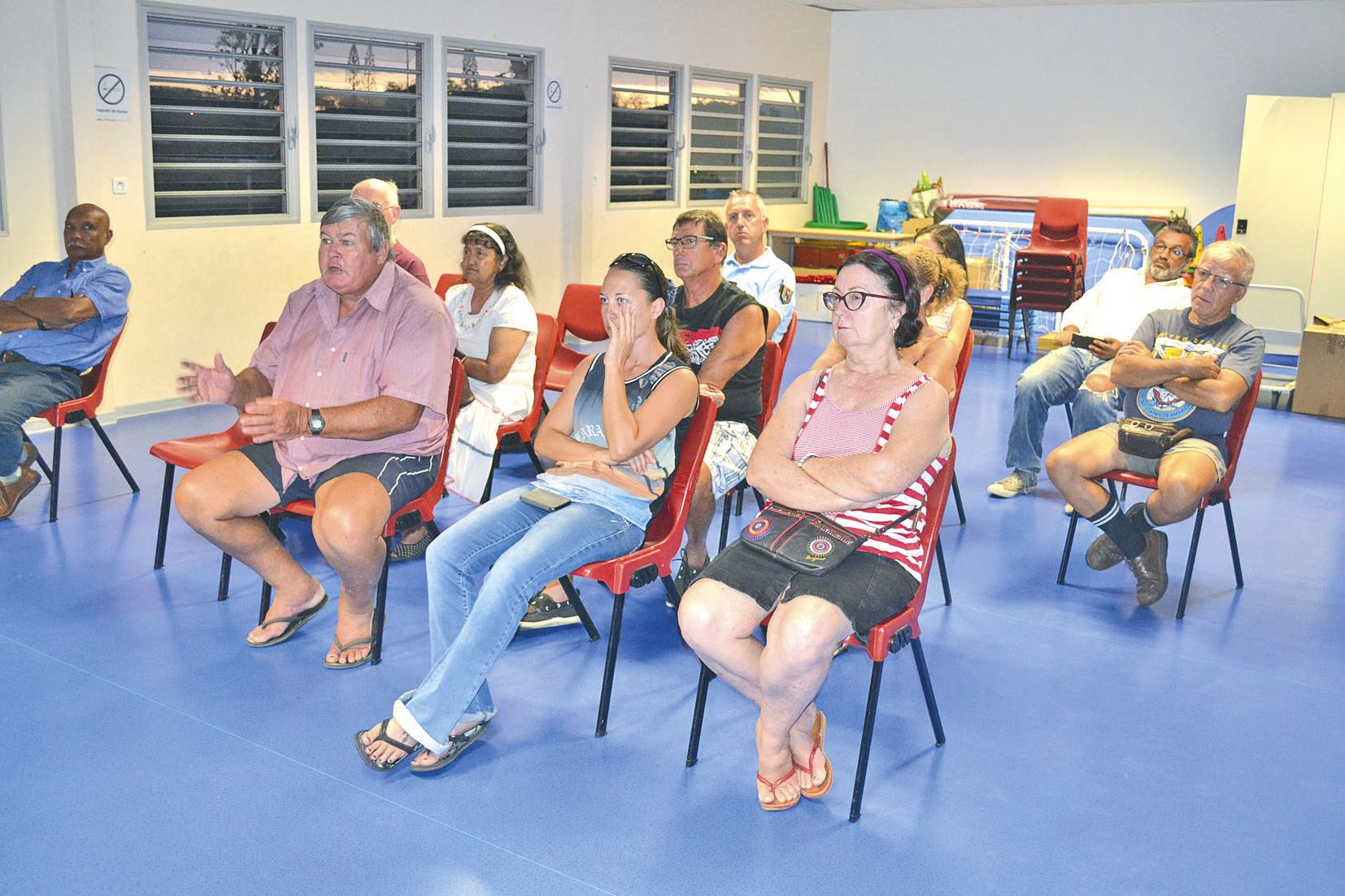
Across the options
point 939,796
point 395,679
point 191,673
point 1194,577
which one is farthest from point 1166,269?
point 191,673

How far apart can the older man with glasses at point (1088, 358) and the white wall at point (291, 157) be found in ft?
15.1

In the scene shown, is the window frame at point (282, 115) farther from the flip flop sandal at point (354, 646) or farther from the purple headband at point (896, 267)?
the purple headband at point (896, 267)

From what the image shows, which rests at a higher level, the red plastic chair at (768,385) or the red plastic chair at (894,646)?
the red plastic chair at (768,385)

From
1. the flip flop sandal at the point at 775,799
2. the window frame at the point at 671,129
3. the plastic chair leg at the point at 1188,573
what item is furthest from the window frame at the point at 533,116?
the flip flop sandal at the point at 775,799

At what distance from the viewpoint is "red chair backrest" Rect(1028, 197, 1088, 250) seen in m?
10.7

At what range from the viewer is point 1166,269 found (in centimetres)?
607

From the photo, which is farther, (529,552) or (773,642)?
(529,552)

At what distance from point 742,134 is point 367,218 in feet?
29.4

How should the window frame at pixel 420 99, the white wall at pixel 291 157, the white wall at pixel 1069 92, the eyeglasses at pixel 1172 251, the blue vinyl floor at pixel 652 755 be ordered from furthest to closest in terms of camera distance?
the white wall at pixel 1069 92
the window frame at pixel 420 99
the white wall at pixel 291 157
the eyeglasses at pixel 1172 251
the blue vinyl floor at pixel 652 755

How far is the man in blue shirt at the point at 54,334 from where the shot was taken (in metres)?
4.98

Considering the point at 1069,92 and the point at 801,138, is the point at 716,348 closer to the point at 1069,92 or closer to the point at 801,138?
the point at 1069,92

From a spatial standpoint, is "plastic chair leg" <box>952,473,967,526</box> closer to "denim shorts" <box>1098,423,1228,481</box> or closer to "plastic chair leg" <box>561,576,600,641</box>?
"denim shorts" <box>1098,423,1228,481</box>

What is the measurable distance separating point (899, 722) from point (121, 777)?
202cm

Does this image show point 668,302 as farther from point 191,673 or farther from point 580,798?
point 191,673
